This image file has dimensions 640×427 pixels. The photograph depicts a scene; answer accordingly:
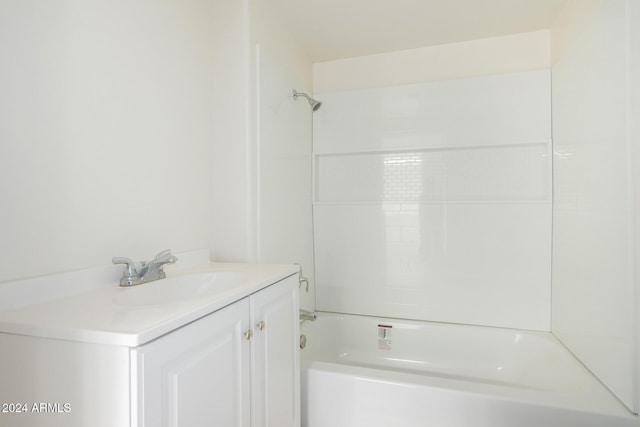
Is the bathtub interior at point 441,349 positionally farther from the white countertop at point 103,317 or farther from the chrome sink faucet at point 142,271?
the white countertop at point 103,317

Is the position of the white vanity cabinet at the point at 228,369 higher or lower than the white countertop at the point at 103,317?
lower

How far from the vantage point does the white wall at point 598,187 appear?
1.16 metres

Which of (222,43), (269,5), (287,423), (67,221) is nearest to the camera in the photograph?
(67,221)

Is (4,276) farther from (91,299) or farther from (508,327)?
(508,327)

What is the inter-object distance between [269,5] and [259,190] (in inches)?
42.6

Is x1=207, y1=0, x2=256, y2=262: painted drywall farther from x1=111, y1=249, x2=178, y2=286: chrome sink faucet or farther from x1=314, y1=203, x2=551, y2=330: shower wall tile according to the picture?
x1=314, y1=203, x2=551, y2=330: shower wall tile

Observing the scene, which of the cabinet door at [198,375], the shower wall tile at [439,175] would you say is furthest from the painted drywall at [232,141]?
the shower wall tile at [439,175]

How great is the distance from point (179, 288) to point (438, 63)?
220 cm

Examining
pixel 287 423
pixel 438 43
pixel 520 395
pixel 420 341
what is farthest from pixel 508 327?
pixel 438 43

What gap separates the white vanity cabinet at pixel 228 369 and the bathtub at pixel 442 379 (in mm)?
269

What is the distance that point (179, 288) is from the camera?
118 cm

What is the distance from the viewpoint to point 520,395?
1.28 metres

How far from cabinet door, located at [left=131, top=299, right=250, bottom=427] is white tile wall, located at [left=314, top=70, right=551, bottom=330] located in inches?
59.0

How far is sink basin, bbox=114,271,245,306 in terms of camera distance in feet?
3.26
